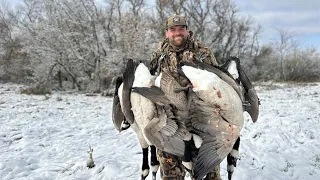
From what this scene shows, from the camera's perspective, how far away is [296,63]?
127 ft

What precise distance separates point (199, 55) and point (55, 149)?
193 inches

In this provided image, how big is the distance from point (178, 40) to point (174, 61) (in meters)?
0.21

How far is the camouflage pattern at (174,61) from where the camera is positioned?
309 cm

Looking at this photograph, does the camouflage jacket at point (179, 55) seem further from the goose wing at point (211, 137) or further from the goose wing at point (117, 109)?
the goose wing at point (211, 137)

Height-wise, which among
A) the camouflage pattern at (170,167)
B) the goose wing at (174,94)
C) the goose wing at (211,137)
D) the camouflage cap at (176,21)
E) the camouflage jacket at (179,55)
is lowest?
the camouflage pattern at (170,167)

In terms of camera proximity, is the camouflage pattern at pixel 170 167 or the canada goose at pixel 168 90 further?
the camouflage pattern at pixel 170 167

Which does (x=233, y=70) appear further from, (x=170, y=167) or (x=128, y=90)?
(x=170, y=167)

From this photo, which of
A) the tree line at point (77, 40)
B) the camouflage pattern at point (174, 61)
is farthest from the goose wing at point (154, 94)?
the tree line at point (77, 40)

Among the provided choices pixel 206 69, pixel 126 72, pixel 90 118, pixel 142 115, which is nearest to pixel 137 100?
pixel 142 115

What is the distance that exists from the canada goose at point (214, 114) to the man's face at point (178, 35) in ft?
2.64

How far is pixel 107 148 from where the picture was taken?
697 cm

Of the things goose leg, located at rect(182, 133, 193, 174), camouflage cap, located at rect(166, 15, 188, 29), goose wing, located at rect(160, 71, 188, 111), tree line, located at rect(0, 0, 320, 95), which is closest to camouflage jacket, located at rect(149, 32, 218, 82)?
camouflage cap, located at rect(166, 15, 188, 29)

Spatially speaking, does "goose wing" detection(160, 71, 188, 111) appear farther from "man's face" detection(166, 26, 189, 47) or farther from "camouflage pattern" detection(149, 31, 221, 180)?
"man's face" detection(166, 26, 189, 47)

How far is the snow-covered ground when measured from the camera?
17.7 feet
